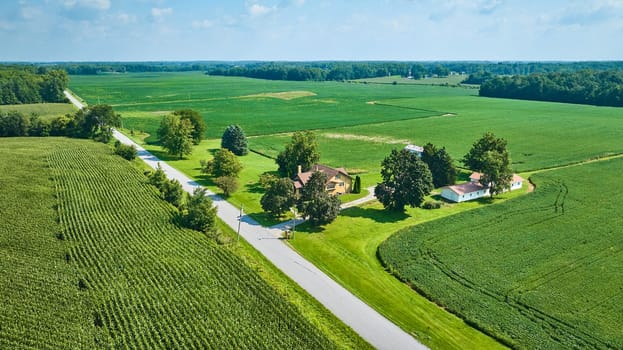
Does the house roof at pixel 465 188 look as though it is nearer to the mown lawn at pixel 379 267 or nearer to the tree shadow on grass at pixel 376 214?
the mown lawn at pixel 379 267

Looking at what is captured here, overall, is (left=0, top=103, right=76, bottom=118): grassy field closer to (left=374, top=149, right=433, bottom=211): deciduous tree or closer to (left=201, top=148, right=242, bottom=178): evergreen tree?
(left=201, top=148, right=242, bottom=178): evergreen tree

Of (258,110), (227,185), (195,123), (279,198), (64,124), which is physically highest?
(195,123)

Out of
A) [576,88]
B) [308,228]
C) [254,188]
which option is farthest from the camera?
[576,88]

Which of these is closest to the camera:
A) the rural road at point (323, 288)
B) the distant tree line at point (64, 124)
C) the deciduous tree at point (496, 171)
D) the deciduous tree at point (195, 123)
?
the rural road at point (323, 288)

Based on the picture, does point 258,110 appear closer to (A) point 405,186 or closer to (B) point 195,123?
(B) point 195,123

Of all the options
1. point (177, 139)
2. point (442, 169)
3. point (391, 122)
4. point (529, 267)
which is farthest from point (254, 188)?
point (391, 122)

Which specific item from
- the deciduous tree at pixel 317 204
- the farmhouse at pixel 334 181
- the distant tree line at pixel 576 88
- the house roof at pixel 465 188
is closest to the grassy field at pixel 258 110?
the farmhouse at pixel 334 181

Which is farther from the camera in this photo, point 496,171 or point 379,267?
point 496,171
